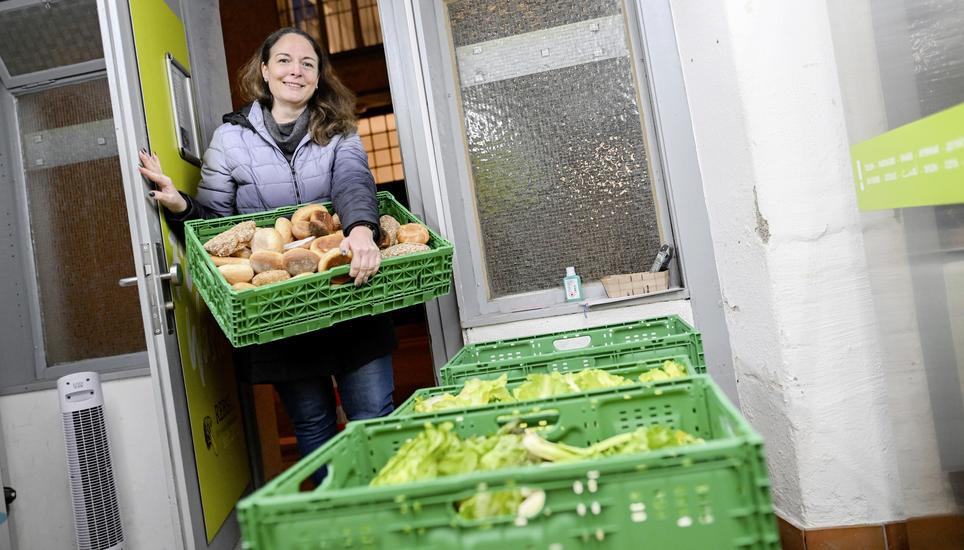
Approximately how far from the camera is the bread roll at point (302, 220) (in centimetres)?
164

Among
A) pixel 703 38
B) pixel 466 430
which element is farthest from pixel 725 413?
pixel 703 38

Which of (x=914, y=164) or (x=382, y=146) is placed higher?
(x=382, y=146)

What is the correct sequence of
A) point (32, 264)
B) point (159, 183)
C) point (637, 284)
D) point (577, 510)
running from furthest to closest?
point (32, 264) → point (637, 284) → point (159, 183) → point (577, 510)

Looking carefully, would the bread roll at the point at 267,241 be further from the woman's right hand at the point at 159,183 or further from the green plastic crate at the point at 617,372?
the green plastic crate at the point at 617,372

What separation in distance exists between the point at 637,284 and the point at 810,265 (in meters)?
0.62

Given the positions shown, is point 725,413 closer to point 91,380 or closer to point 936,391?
point 936,391

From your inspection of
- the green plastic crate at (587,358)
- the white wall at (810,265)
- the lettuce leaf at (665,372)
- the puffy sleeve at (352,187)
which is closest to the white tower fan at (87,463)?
the puffy sleeve at (352,187)

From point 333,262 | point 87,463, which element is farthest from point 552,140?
point 87,463

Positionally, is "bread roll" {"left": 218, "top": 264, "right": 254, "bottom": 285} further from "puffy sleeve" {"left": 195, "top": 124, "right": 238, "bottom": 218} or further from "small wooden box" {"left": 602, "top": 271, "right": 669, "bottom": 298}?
"small wooden box" {"left": 602, "top": 271, "right": 669, "bottom": 298}

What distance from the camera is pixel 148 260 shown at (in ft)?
5.67

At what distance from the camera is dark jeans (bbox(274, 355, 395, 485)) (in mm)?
1845

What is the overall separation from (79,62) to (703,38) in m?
2.33

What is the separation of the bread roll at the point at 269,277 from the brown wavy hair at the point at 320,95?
576mm

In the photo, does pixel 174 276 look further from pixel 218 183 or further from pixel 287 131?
pixel 287 131
